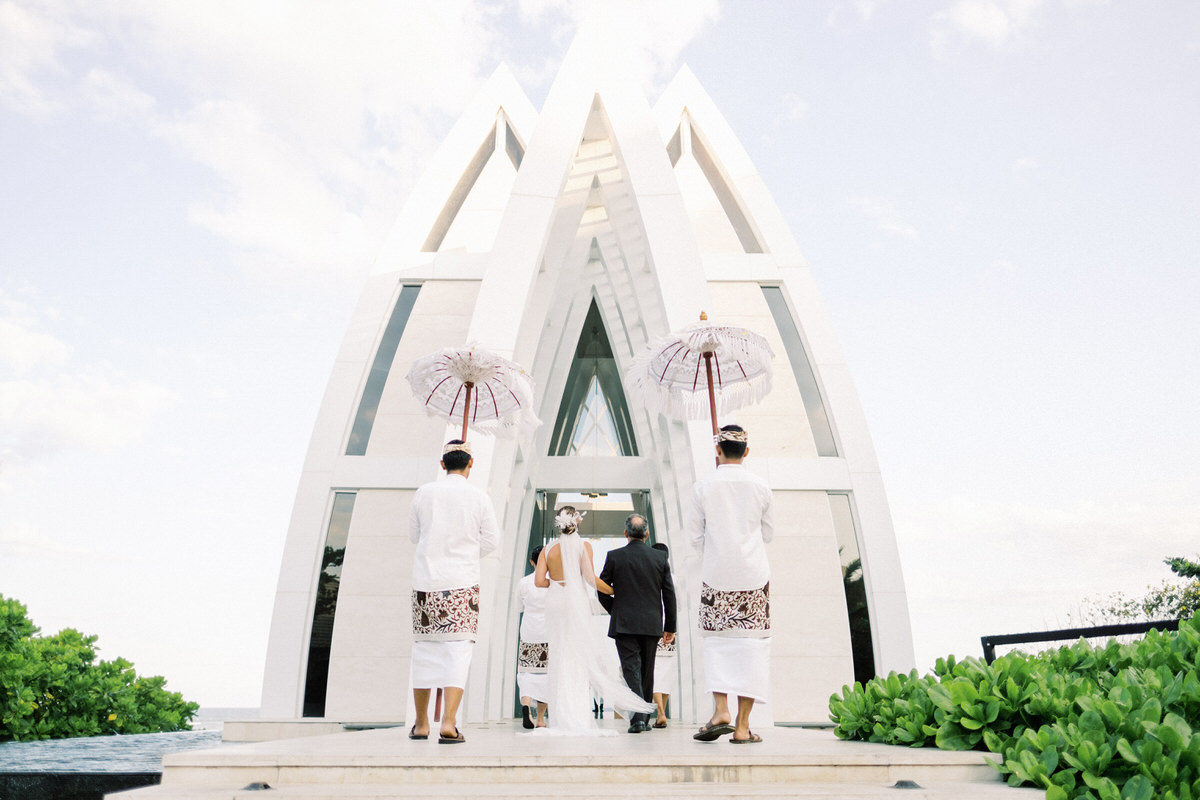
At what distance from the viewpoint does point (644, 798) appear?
13.1 feet

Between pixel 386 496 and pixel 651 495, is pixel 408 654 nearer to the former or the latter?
pixel 386 496

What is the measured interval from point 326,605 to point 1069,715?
506 inches

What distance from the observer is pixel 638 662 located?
25.8ft

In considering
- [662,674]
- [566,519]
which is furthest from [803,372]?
[566,519]

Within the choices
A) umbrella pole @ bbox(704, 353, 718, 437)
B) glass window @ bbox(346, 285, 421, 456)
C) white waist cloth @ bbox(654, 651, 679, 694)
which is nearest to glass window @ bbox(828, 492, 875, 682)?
white waist cloth @ bbox(654, 651, 679, 694)

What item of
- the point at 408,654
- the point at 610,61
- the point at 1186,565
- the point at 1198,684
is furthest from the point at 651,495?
the point at 1186,565

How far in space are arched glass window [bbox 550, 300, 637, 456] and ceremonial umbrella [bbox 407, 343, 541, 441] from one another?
1029 cm

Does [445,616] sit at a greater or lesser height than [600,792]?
greater

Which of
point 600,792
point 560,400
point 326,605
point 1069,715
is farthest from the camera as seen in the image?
point 560,400

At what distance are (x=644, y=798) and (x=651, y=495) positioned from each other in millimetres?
13768

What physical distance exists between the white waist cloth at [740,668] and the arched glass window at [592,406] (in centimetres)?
1336

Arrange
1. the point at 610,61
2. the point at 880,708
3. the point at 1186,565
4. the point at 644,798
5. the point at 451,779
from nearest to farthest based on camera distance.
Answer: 1. the point at 644,798
2. the point at 451,779
3. the point at 880,708
4. the point at 610,61
5. the point at 1186,565

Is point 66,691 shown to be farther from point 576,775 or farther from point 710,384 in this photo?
point 576,775

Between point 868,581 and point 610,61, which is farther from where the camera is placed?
point 868,581
